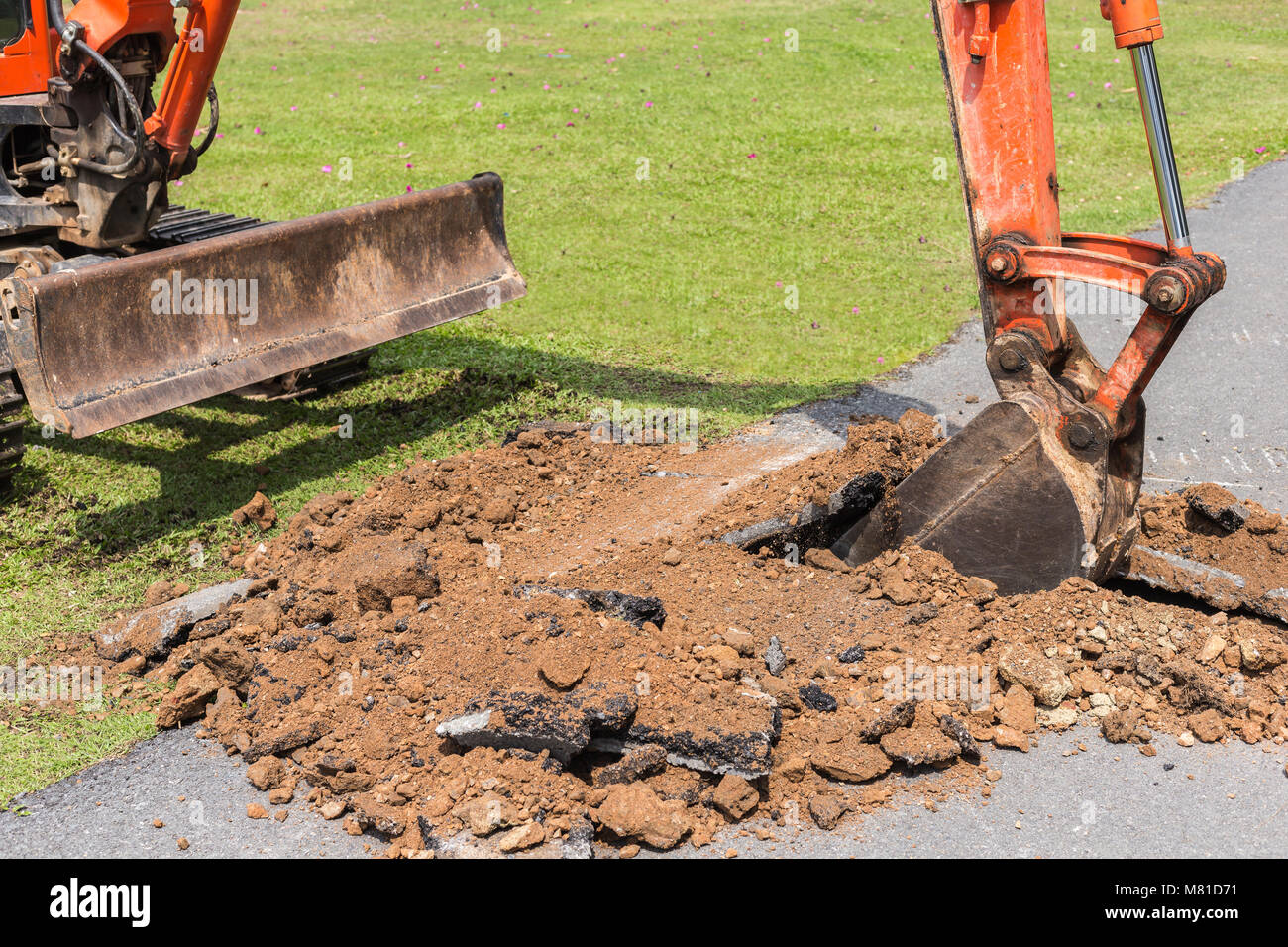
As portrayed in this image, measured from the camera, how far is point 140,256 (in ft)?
22.0

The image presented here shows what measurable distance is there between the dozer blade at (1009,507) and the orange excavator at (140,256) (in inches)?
151

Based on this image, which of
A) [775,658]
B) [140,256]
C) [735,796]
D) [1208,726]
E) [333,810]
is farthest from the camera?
[140,256]

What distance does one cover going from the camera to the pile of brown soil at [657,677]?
4457 mm

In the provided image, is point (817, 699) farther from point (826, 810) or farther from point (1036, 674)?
point (1036, 674)

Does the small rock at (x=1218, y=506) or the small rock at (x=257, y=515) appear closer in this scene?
the small rock at (x=1218, y=506)

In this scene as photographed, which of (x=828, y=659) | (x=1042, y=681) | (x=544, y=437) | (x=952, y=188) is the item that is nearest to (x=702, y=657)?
(x=828, y=659)

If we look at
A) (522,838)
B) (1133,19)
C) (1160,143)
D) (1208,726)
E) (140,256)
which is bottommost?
(522,838)

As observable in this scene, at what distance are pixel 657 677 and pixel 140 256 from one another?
12.9ft

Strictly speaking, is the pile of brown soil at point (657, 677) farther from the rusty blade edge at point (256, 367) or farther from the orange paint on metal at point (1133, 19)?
the orange paint on metal at point (1133, 19)

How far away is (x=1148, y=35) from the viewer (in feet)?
16.1

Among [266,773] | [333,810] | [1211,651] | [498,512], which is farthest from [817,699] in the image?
[498,512]

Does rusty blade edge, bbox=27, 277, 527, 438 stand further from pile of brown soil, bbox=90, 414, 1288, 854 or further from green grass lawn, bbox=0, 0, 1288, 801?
pile of brown soil, bbox=90, 414, 1288, 854

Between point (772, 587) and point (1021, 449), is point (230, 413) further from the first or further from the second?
point (1021, 449)

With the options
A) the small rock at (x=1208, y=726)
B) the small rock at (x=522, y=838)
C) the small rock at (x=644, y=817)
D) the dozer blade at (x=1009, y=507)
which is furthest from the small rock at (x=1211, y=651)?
the small rock at (x=522, y=838)
